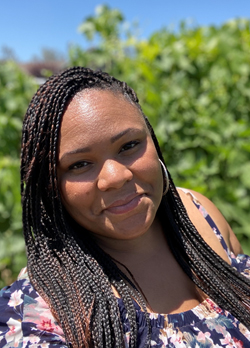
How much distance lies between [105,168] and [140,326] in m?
0.57

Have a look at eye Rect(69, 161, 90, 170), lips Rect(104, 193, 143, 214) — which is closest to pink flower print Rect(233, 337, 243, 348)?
lips Rect(104, 193, 143, 214)

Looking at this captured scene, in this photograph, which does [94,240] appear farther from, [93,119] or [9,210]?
[9,210]

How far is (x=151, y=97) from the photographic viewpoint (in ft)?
12.3

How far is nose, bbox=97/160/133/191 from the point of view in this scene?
60.4 inches

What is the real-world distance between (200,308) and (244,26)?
3.42m

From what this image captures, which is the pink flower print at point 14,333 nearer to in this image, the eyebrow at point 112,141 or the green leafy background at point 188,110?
the eyebrow at point 112,141

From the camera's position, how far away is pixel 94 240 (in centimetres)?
178

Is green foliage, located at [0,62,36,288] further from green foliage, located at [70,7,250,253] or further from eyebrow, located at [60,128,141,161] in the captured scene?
eyebrow, located at [60,128,141,161]

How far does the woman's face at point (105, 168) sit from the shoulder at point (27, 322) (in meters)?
0.34

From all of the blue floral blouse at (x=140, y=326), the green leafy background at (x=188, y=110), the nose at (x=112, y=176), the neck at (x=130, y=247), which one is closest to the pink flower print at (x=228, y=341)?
the blue floral blouse at (x=140, y=326)

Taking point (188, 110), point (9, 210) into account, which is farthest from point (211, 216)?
point (188, 110)

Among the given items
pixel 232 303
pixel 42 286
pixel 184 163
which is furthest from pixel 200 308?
pixel 184 163

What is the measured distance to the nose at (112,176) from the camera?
60.4 inches

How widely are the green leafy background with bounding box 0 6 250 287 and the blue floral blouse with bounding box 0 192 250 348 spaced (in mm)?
1402
